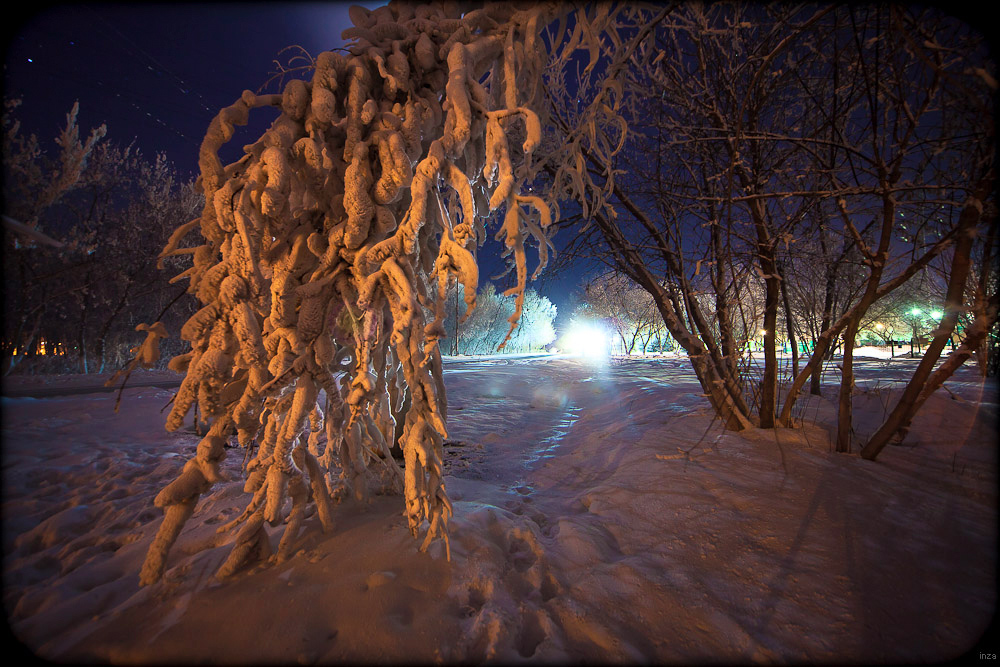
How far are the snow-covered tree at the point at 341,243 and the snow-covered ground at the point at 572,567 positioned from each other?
0.29 metres

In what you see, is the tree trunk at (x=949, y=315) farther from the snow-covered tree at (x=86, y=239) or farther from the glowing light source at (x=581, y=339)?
the glowing light source at (x=581, y=339)

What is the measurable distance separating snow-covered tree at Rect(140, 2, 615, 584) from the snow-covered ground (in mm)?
293

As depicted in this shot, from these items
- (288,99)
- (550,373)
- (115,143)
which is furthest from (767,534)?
(115,143)

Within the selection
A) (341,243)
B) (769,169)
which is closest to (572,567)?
(341,243)

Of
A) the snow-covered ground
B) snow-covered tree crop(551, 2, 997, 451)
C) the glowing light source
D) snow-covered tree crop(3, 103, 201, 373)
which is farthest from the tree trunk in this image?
the glowing light source

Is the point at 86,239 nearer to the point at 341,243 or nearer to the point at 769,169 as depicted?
the point at 341,243

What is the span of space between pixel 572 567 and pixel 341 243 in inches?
90.7

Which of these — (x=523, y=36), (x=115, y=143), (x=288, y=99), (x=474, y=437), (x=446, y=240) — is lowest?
(x=474, y=437)

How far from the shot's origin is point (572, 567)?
193 cm

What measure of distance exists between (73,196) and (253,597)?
1973 cm

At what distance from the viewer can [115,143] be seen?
1359 cm

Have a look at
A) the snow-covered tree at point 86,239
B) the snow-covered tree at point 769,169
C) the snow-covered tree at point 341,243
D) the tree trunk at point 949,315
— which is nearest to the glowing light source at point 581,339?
the snow-covered tree at point 86,239

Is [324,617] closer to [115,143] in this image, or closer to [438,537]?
[438,537]

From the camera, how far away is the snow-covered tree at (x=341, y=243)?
1.79 m
